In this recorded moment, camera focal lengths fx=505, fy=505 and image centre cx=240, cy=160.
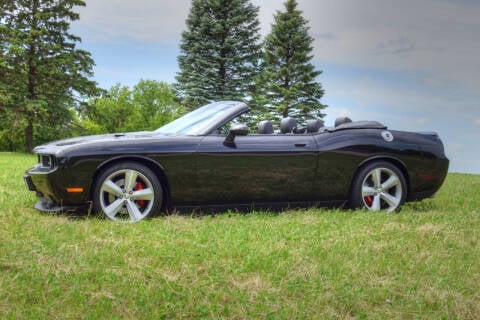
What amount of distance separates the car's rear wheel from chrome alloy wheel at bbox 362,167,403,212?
2753 millimetres

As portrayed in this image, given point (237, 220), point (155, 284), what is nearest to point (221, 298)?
point (155, 284)

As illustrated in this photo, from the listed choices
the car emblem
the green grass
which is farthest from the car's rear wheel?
the car emblem

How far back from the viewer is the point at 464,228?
19.1 ft

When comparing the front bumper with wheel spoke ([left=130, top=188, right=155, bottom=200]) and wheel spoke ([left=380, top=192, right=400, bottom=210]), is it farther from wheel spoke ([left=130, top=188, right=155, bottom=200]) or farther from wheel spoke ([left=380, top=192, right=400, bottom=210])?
wheel spoke ([left=380, top=192, right=400, bottom=210])

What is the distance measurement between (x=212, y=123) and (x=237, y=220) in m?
1.25

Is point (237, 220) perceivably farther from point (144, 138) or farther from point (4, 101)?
point (4, 101)

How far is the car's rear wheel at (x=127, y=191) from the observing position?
5.64m

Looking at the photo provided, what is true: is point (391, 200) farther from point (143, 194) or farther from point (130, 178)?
point (130, 178)

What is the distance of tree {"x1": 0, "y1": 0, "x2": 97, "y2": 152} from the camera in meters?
32.3

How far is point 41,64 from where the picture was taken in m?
33.6

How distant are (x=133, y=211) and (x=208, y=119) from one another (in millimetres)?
1482

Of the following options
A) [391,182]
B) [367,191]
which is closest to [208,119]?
[367,191]

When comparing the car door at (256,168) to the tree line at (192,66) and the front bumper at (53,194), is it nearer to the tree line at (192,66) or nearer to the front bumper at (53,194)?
the front bumper at (53,194)

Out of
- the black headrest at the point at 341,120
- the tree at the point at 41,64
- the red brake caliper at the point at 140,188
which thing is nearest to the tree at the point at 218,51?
the tree at the point at 41,64
